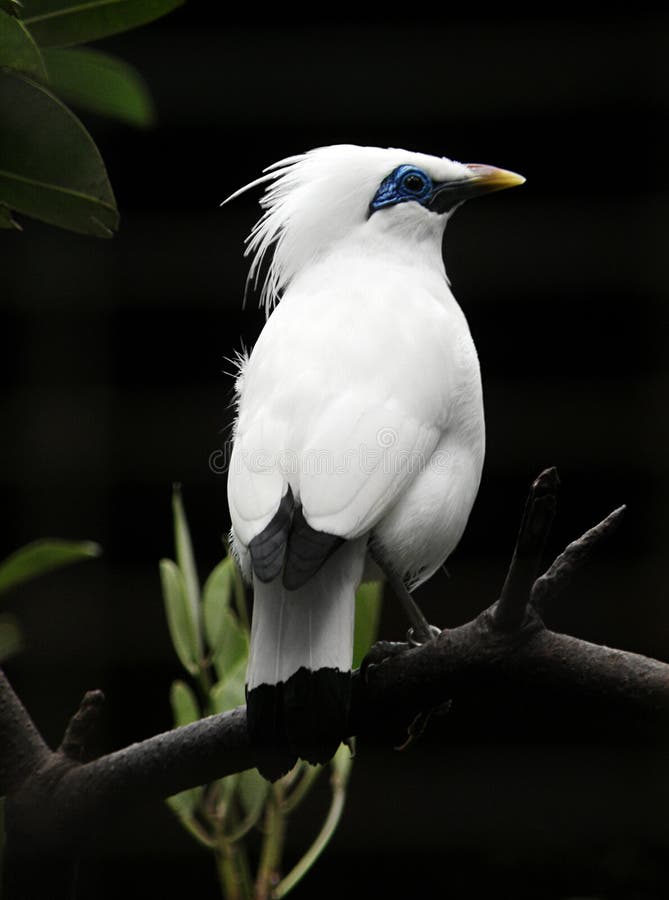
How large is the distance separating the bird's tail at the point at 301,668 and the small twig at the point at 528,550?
0.12 m

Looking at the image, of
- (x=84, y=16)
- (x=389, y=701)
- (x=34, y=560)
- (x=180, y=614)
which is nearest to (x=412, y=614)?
(x=389, y=701)

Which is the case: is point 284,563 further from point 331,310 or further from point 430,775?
point 430,775

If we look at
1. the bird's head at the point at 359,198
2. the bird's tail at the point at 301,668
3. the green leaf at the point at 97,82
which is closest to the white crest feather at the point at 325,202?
the bird's head at the point at 359,198

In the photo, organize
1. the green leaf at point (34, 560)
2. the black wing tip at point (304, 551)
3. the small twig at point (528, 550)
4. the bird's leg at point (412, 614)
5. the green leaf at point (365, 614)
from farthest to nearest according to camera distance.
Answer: the green leaf at point (34, 560) < the green leaf at point (365, 614) < the bird's leg at point (412, 614) < the black wing tip at point (304, 551) < the small twig at point (528, 550)

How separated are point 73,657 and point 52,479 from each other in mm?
308

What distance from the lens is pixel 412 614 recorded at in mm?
1098

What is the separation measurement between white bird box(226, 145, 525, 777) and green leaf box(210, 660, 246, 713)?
191 millimetres

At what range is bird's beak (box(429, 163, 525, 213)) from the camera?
4.14 feet

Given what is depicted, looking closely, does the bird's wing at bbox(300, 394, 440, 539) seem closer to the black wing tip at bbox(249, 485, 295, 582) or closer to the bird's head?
the black wing tip at bbox(249, 485, 295, 582)

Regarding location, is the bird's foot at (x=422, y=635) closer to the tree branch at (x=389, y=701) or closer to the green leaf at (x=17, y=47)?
the tree branch at (x=389, y=701)

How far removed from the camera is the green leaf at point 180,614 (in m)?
1.24

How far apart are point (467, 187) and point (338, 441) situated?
1.36 ft

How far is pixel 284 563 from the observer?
92 cm

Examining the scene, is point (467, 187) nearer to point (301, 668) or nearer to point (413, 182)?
point (413, 182)
